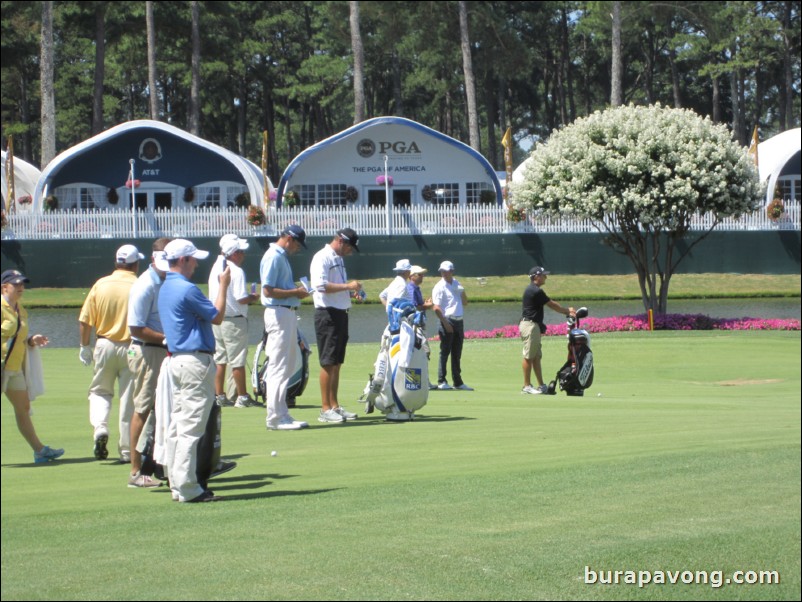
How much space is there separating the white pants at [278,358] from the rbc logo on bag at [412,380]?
129 cm

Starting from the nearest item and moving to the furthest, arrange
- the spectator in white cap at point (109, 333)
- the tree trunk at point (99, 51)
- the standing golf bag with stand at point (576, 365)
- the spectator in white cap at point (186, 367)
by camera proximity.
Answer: the spectator in white cap at point (186, 367) < the spectator in white cap at point (109, 333) < the standing golf bag with stand at point (576, 365) < the tree trunk at point (99, 51)

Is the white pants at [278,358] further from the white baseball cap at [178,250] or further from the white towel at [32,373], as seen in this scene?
the white baseball cap at [178,250]

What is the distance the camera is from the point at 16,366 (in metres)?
9.82

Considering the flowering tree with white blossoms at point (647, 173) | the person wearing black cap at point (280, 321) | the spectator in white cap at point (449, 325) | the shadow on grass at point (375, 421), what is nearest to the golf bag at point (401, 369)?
the shadow on grass at point (375, 421)

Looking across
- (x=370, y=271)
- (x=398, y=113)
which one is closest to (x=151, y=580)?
(x=370, y=271)

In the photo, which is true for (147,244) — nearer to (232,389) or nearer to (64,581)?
(232,389)

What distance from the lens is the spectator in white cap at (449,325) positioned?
55.2 ft

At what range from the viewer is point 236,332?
13.4 meters

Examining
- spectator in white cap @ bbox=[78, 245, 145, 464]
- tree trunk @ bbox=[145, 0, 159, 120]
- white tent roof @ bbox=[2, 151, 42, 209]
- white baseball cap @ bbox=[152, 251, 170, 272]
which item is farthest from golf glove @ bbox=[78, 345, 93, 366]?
tree trunk @ bbox=[145, 0, 159, 120]

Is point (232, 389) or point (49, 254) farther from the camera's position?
point (49, 254)

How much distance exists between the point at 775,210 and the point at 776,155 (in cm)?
630

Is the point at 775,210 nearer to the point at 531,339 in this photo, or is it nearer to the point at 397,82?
the point at 531,339

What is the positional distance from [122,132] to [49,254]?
7634mm

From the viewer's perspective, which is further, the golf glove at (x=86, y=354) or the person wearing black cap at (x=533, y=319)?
the person wearing black cap at (x=533, y=319)
